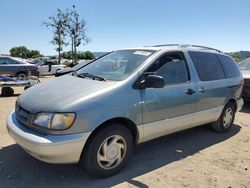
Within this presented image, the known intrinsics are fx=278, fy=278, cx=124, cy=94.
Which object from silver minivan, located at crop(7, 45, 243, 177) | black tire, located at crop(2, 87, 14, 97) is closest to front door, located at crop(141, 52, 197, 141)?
silver minivan, located at crop(7, 45, 243, 177)

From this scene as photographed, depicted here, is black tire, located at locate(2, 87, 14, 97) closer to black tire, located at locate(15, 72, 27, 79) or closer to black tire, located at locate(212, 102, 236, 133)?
black tire, located at locate(15, 72, 27, 79)

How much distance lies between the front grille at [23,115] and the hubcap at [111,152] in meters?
0.94

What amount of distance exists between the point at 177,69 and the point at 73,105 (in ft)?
6.65

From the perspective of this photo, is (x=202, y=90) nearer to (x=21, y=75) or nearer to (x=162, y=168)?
(x=162, y=168)

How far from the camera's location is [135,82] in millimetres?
3803

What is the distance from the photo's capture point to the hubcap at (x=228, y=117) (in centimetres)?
579

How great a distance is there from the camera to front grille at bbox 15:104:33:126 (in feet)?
11.1

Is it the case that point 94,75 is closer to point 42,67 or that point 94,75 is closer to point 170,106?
point 170,106

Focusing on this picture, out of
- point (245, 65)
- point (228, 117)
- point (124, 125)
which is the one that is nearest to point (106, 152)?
point (124, 125)

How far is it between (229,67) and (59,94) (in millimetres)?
3904

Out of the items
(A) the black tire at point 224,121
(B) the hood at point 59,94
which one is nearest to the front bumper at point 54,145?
(B) the hood at point 59,94

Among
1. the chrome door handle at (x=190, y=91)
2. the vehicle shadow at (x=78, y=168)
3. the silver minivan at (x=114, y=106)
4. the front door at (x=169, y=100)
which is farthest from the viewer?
the chrome door handle at (x=190, y=91)

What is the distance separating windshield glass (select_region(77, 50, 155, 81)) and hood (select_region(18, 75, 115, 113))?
0.32m

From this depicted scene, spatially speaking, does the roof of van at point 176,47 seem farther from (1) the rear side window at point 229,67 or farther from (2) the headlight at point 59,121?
(2) the headlight at point 59,121
